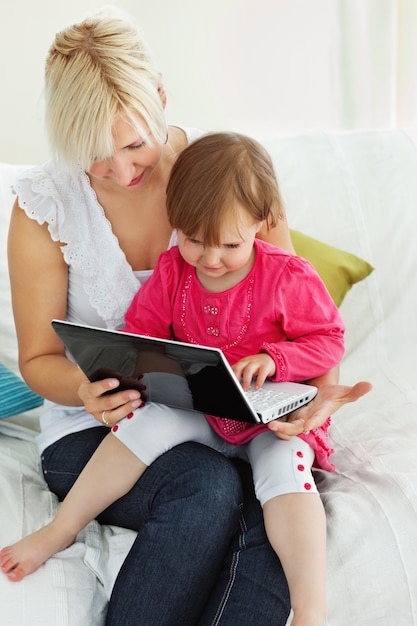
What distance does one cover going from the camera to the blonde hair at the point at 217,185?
1.32 metres

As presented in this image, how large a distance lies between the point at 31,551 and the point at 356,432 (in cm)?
71

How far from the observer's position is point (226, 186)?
1.32m

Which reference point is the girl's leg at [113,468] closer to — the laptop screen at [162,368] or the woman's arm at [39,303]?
the laptop screen at [162,368]

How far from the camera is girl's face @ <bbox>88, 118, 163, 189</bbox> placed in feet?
4.41

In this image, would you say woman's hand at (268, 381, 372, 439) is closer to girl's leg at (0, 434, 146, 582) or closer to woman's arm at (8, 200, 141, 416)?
girl's leg at (0, 434, 146, 582)

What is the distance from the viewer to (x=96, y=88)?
4.31 feet

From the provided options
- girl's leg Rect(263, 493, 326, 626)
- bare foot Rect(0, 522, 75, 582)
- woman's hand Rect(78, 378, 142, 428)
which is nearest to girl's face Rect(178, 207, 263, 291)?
woman's hand Rect(78, 378, 142, 428)

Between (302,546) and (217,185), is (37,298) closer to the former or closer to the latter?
(217,185)

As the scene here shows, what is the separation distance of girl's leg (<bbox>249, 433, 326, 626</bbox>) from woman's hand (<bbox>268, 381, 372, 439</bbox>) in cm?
4

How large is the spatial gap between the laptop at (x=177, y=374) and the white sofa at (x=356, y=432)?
0.80 feet

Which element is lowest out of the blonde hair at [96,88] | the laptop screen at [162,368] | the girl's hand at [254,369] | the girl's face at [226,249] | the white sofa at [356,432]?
the white sofa at [356,432]

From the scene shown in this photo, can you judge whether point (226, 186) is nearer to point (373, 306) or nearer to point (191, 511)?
point (191, 511)

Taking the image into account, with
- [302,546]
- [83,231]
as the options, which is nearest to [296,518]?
[302,546]

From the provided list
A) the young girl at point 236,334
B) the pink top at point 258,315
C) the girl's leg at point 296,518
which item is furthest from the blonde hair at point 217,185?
the girl's leg at point 296,518
